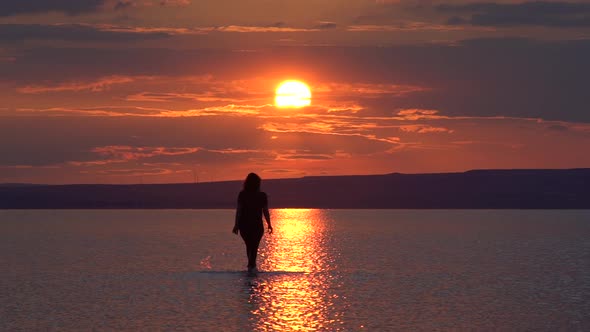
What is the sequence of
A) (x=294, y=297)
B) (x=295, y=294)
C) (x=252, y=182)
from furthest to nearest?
(x=252, y=182)
(x=295, y=294)
(x=294, y=297)

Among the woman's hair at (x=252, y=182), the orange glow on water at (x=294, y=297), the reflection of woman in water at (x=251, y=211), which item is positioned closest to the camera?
the orange glow on water at (x=294, y=297)

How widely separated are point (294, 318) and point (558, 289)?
10628 millimetres

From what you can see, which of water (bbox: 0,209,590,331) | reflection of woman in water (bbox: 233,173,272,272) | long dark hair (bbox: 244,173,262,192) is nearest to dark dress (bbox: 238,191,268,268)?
reflection of woman in water (bbox: 233,173,272,272)

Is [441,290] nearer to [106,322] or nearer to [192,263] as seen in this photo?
[106,322]

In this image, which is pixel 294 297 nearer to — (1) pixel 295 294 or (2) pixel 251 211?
(1) pixel 295 294

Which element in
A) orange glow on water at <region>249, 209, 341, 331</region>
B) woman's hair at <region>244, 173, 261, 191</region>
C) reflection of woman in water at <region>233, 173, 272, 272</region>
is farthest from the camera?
reflection of woman in water at <region>233, 173, 272, 272</region>

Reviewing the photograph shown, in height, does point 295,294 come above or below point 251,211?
below

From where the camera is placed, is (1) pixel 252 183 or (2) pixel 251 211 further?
(2) pixel 251 211

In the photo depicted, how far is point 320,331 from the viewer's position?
789 inches

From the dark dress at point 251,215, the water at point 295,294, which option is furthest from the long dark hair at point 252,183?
the water at point 295,294

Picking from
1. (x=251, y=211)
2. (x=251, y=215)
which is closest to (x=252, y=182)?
(x=251, y=211)

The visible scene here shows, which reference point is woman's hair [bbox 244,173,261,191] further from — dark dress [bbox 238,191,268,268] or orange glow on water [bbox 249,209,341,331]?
orange glow on water [bbox 249,209,341,331]

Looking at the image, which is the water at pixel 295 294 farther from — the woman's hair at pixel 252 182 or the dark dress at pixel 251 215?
the woman's hair at pixel 252 182

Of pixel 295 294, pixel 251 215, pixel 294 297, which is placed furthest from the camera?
pixel 251 215
